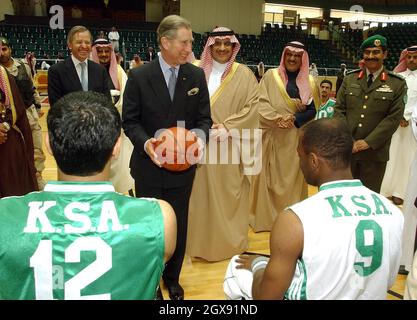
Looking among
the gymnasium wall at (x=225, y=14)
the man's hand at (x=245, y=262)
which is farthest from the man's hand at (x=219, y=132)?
the gymnasium wall at (x=225, y=14)

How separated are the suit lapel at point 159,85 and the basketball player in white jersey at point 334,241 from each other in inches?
50.2

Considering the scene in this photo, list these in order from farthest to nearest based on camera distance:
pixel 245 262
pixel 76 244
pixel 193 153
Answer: pixel 193 153 → pixel 245 262 → pixel 76 244

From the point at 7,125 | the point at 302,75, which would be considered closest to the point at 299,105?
the point at 302,75

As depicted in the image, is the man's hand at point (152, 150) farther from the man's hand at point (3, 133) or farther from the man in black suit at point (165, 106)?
the man's hand at point (3, 133)

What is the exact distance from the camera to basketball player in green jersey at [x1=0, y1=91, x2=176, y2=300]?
3.67ft

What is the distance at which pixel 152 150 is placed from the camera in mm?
2502

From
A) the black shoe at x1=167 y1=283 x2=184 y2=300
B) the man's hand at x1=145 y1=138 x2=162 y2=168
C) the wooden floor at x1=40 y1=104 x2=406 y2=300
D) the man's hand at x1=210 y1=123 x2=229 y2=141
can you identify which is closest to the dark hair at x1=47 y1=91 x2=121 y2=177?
the man's hand at x1=145 y1=138 x2=162 y2=168

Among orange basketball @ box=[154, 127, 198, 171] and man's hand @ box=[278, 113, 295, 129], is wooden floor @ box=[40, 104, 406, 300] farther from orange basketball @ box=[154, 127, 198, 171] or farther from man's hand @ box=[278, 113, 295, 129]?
man's hand @ box=[278, 113, 295, 129]

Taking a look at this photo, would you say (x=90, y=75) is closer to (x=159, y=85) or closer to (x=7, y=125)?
(x=7, y=125)

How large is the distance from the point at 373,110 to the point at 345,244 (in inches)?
88.3

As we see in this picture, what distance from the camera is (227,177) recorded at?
3607 millimetres

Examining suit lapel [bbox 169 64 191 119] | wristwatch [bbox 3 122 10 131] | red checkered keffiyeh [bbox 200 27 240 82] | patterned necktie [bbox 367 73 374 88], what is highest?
red checkered keffiyeh [bbox 200 27 240 82]

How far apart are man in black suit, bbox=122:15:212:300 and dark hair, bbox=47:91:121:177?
1263mm

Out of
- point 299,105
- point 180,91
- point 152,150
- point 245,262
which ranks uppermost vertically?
point 180,91
